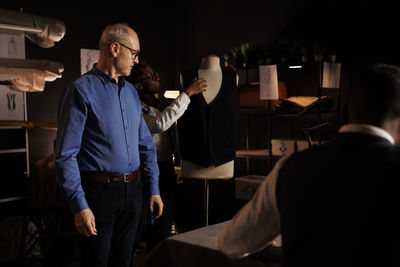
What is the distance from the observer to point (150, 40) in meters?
6.23

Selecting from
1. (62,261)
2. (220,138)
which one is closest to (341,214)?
(220,138)

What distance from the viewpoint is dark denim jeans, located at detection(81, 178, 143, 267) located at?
76.9 inches

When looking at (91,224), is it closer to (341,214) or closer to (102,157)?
(102,157)

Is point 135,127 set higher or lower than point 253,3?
lower

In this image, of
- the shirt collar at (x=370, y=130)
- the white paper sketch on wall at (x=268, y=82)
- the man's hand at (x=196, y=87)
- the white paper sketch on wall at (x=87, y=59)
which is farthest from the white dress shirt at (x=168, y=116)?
the white paper sketch on wall at (x=87, y=59)

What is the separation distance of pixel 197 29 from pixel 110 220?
451 centimetres

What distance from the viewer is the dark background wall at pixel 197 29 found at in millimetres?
4348

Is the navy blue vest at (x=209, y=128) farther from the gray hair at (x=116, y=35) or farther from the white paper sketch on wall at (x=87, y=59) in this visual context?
the white paper sketch on wall at (x=87, y=59)

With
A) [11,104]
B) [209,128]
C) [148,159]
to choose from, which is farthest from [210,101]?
[11,104]

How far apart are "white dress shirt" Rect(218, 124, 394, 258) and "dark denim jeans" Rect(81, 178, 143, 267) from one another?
2.65ft

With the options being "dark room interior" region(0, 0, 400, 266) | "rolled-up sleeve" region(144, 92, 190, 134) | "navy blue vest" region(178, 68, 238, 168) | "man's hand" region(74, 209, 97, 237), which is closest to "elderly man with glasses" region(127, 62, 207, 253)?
"navy blue vest" region(178, 68, 238, 168)

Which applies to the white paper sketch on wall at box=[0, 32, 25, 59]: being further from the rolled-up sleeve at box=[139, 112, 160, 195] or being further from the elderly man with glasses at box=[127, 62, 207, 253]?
the rolled-up sleeve at box=[139, 112, 160, 195]

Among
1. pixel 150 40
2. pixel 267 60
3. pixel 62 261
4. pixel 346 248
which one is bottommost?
pixel 62 261

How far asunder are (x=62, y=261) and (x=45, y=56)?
2.38 m
